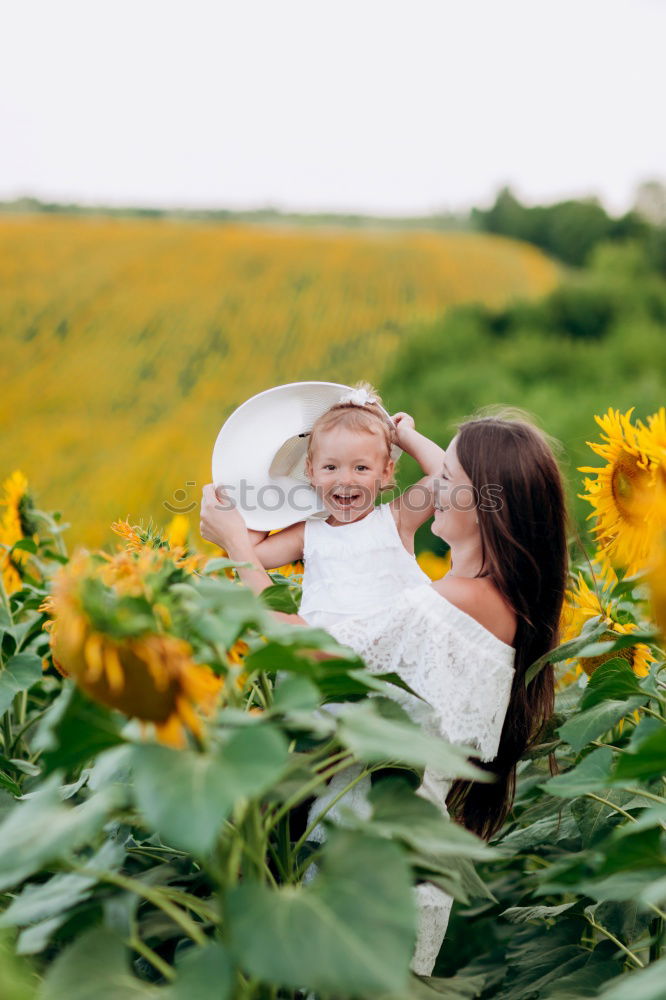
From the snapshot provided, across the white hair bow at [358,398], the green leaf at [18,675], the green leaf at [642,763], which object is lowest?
the green leaf at [18,675]

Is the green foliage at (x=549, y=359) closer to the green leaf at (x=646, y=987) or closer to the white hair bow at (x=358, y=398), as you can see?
the white hair bow at (x=358, y=398)

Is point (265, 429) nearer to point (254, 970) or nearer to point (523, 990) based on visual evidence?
point (523, 990)

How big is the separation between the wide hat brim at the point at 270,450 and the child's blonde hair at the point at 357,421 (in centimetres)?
3

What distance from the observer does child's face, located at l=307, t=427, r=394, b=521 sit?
182 centimetres

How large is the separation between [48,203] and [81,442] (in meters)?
7.76

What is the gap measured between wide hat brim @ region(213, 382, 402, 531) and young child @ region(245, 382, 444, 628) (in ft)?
0.09

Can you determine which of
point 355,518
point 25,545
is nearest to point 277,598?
point 355,518

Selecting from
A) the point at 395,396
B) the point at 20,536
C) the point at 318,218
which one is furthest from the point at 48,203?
the point at 20,536

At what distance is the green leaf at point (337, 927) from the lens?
2.59 feet

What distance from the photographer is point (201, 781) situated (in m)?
0.82

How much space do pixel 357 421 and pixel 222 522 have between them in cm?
32

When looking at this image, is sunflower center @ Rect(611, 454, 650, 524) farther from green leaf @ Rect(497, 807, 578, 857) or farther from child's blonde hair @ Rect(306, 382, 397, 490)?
green leaf @ Rect(497, 807, 578, 857)

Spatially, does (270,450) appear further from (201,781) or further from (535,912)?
(201,781)

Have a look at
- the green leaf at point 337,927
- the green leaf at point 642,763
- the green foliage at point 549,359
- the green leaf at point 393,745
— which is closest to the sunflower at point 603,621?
the green leaf at point 642,763
